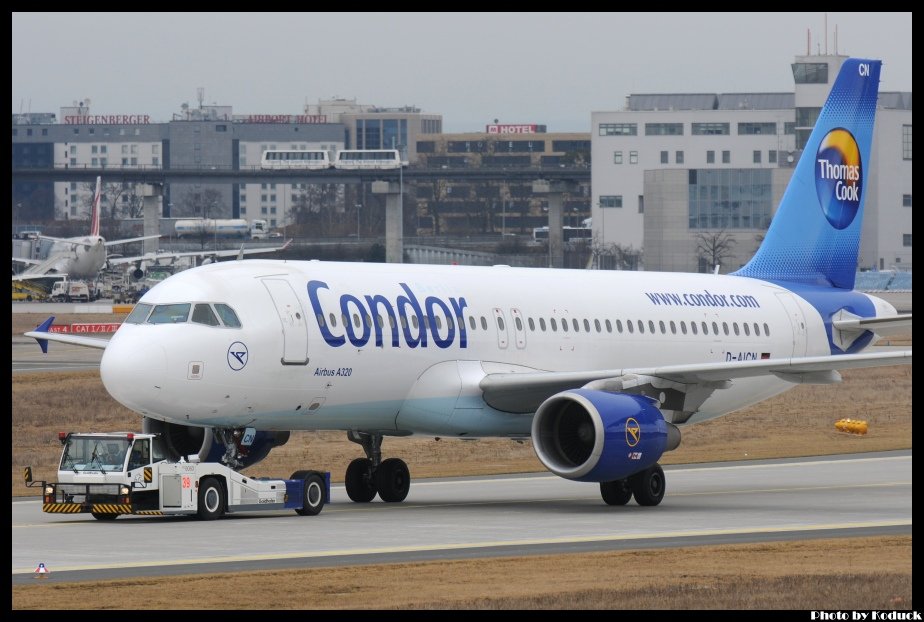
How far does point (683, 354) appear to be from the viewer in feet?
130

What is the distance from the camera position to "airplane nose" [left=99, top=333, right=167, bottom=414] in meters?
29.8

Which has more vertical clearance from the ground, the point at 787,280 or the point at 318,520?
the point at 787,280

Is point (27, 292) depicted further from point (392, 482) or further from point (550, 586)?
point (550, 586)

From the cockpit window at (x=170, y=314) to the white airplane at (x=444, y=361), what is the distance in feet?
0.09

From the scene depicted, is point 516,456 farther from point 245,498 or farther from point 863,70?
point 245,498

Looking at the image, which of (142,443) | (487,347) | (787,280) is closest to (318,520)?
(142,443)

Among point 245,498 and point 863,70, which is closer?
point 245,498

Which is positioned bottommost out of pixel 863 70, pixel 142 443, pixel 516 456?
pixel 516 456

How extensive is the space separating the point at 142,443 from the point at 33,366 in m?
44.4

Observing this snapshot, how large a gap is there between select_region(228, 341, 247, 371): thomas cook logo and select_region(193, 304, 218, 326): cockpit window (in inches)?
21.4

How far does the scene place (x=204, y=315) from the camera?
3077 centimetres

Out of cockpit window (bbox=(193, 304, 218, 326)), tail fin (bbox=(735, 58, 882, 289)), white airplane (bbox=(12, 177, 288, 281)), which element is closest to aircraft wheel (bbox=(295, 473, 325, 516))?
cockpit window (bbox=(193, 304, 218, 326))

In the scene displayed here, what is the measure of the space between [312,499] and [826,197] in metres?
18.3

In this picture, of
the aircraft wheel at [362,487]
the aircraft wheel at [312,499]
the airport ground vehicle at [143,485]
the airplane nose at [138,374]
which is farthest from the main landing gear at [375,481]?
the airplane nose at [138,374]
